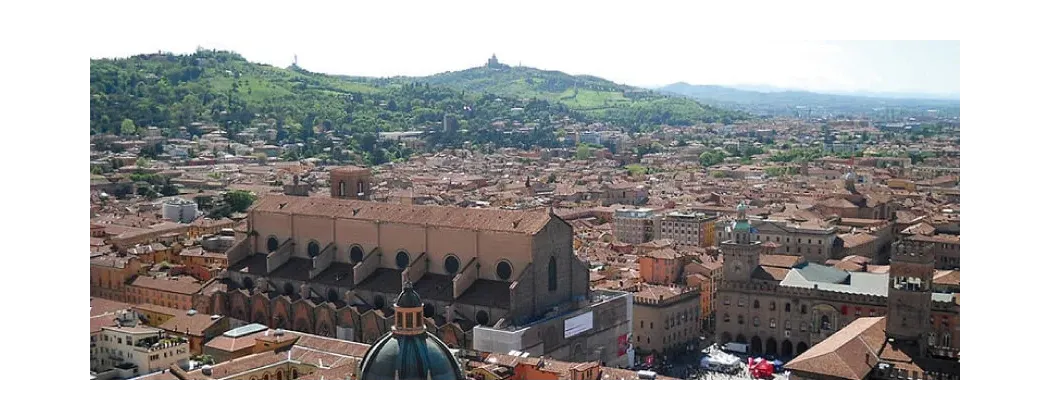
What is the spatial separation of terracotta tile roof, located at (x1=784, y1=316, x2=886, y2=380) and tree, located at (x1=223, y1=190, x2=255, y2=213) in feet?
108

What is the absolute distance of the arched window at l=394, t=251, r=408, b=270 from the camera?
2880 centimetres

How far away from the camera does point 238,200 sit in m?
53.4

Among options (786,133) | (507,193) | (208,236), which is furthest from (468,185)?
(786,133)

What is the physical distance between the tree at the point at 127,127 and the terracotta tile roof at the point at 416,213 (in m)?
51.7

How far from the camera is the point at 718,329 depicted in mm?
33188

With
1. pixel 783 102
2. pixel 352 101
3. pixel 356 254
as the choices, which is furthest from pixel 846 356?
pixel 783 102

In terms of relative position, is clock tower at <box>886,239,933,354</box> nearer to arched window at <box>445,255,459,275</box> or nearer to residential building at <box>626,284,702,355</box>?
residential building at <box>626,284,702,355</box>

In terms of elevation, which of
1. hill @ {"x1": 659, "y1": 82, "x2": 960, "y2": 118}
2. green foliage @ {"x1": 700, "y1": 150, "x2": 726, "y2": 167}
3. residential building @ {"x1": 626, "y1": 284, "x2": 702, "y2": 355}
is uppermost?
hill @ {"x1": 659, "y1": 82, "x2": 960, "y2": 118}

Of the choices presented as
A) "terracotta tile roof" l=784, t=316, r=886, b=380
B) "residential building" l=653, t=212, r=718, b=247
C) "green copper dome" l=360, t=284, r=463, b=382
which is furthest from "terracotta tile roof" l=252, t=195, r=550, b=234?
"residential building" l=653, t=212, r=718, b=247

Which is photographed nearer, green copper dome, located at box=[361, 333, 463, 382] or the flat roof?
green copper dome, located at box=[361, 333, 463, 382]

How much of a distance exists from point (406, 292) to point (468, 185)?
5039 cm

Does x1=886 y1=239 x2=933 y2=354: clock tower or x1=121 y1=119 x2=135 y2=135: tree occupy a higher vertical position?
x1=121 y1=119 x2=135 y2=135: tree

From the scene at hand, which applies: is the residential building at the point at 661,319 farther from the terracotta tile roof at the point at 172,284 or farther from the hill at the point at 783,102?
the hill at the point at 783,102

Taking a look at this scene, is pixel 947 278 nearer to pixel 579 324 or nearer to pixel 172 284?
pixel 579 324
